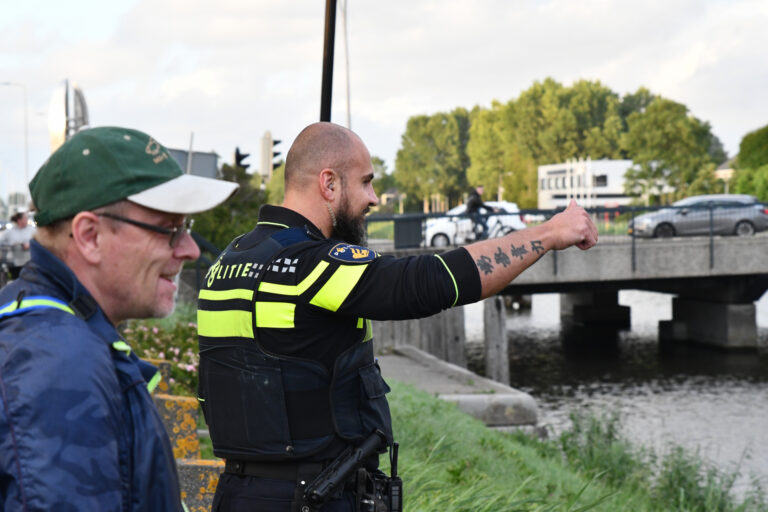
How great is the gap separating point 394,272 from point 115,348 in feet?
3.92

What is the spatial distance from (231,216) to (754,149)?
63429 mm

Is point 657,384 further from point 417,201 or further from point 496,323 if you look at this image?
point 417,201

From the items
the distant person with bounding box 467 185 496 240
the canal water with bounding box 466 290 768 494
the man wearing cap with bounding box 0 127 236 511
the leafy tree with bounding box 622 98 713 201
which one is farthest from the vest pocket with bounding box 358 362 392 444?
the leafy tree with bounding box 622 98 713 201

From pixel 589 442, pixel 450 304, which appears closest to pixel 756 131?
pixel 589 442

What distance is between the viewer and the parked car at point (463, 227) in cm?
2573

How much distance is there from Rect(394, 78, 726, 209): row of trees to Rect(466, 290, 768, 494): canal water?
29826mm

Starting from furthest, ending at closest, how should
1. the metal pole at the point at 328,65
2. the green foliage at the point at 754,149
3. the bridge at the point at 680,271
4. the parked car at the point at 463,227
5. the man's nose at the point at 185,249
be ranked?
1. the green foliage at the point at 754,149
2. the bridge at the point at 680,271
3. the parked car at the point at 463,227
4. the metal pole at the point at 328,65
5. the man's nose at the point at 185,249

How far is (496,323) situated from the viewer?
87.4 feet

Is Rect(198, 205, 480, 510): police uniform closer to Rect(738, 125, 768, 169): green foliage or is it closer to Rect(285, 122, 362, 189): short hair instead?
Rect(285, 122, 362, 189): short hair

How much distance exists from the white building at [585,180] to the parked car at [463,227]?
69.7 metres

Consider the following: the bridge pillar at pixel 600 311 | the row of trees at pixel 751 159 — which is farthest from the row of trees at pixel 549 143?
the bridge pillar at pixel 600 311

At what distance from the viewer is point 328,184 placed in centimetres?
334

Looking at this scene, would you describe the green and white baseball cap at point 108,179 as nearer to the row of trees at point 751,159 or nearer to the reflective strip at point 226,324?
the reflective strip at point 226,324

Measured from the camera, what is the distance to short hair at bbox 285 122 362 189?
333 cm
